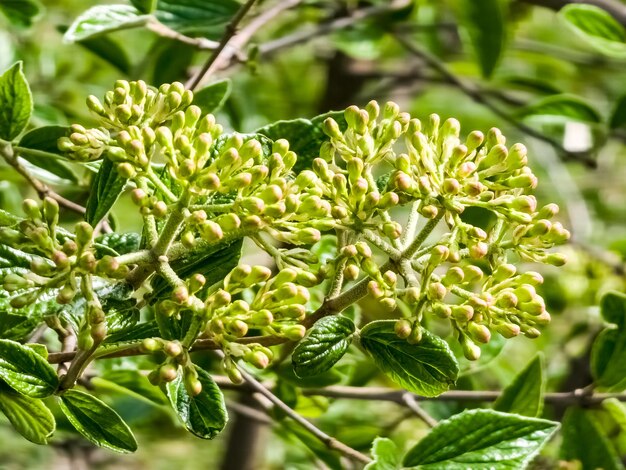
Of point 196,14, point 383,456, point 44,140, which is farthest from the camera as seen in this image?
point 196,14

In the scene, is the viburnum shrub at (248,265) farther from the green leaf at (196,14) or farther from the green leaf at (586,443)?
the green leaf at (196,14)

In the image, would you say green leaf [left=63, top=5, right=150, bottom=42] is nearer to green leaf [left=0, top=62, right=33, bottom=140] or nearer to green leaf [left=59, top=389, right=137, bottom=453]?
green leaf [left=0, top=62, right=33, bottom=140]

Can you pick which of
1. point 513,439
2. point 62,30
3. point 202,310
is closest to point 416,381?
point 513,439

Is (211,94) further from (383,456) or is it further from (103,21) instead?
(383,456)

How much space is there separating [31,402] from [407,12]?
1283mm

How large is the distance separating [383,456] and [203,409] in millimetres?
206

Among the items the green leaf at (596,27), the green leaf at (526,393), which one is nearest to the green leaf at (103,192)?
the green leaf at (526,393)

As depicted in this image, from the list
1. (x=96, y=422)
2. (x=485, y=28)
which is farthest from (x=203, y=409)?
(x=485, y=28)

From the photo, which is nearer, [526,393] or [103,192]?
[103,192]

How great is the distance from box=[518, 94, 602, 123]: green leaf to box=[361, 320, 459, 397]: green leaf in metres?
0.82

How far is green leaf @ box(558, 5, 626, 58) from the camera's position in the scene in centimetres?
134

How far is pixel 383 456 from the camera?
0.86 meters

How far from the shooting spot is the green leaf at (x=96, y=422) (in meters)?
0.77

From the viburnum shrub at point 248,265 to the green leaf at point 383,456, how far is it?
0.29 feet
